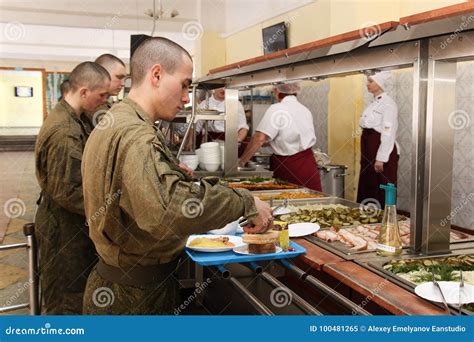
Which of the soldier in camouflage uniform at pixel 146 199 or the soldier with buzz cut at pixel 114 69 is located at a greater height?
the soldier with buzz cut at pixel 114 69

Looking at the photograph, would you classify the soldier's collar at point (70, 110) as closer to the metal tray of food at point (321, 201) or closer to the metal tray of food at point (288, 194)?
the metal tray of food at point (288, 194)

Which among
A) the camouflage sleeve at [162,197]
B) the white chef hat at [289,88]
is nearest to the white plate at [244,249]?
the camouflage sleeve at [162,197]

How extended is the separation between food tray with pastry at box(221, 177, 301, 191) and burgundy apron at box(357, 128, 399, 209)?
65.4 inches

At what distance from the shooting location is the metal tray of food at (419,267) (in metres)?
1.68

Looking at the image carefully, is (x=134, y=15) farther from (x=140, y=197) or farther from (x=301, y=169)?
(x=140, y=197)

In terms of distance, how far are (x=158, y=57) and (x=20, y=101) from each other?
60.6ft

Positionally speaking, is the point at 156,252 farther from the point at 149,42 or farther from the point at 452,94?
the point at 452,94

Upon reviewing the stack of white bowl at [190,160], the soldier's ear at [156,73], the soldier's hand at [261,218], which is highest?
the soldier's ear at [156,73]

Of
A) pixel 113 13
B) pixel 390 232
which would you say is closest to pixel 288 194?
pixel 390 232

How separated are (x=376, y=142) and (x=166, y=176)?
414 cm

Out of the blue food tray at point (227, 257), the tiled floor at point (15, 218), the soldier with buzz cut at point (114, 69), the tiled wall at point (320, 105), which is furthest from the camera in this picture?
the tiled wall at point (320, 105)

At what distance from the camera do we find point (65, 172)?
274cm

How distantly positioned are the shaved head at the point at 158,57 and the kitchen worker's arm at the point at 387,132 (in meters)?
3.72

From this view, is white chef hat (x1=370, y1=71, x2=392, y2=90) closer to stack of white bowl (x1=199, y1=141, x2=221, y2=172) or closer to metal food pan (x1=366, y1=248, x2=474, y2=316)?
stack of white bowl (x1=199, y1=141, x2=221, y2=172)
